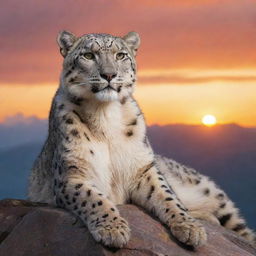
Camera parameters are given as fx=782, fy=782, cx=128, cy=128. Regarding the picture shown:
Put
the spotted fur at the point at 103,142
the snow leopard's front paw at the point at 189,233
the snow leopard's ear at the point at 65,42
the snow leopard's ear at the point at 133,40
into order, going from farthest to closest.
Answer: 1. the snow leopard's ear at the point at 133,40
2. the snow leopard's ear at the point at 65,42
3. the spotted fur at the point at 103,142
4. the snow leopard's front paw at the point at 189,233

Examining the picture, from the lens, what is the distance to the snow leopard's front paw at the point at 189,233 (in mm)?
7836

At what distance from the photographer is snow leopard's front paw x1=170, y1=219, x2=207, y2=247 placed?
784 centimetres

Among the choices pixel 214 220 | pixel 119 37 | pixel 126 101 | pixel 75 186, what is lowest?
pixel 214 220

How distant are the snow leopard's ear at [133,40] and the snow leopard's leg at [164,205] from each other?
52.0 inches

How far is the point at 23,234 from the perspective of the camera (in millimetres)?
8016

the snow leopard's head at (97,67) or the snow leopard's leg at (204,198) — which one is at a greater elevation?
the snow leopard's head at (97,67)

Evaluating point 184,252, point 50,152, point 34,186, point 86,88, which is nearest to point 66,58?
point 86,88

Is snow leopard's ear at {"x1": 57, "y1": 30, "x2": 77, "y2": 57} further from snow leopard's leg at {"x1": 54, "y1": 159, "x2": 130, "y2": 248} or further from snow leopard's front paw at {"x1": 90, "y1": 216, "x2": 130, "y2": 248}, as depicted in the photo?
snow leopard's front paw at {"x1": 90, "y1": 216, "x2": 130, "y2": 248}

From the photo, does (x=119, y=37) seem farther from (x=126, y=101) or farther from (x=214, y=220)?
(x=214, y=220)

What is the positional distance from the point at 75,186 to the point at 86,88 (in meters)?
1.02

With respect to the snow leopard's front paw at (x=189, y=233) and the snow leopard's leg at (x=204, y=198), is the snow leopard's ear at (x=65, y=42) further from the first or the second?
the snow leopard's front paw at (x=189, y=233)

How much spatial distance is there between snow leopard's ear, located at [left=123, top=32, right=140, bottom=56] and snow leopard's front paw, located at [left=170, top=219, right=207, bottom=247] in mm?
2064

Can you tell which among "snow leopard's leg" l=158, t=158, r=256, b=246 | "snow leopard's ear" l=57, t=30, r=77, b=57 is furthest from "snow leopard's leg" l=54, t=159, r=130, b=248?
"snow leopard's leg" l=158, t=158, r=256, b=246

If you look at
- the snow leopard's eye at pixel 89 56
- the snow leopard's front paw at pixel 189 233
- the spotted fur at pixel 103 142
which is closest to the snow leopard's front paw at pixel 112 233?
the spotted fur at pixel 103 142
